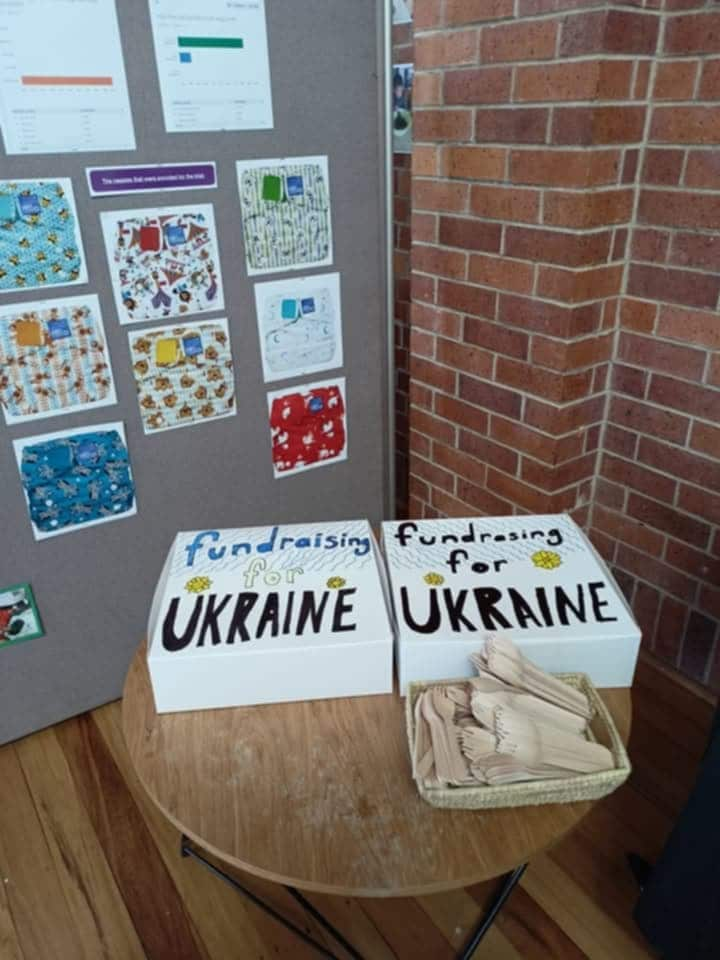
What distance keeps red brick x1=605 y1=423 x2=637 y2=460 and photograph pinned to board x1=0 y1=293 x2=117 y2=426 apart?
1.22m

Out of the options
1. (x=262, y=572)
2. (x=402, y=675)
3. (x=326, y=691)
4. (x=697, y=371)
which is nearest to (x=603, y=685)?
(x=402, y=675)

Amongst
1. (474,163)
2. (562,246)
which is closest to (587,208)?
(562,246)

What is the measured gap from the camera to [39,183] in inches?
56.9

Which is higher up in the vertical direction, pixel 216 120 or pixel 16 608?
pixel 216 120

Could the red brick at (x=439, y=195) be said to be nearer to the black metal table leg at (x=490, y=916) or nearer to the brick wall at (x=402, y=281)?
the brick wall at (x=402, y=281)

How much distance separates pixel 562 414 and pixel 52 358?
1.17 meters

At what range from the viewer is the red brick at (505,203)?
1558 mm

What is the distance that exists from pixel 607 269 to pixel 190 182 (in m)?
0.96

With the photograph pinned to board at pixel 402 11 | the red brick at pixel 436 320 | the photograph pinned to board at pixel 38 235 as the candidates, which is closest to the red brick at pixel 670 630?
the red brick at pixel 436 320

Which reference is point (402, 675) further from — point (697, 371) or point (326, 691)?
point (697, 371)

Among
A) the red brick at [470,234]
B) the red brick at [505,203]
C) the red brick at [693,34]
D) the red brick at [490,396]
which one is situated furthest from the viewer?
the red brick at [490,396]

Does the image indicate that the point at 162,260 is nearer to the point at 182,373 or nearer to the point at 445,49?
the point at 182,373

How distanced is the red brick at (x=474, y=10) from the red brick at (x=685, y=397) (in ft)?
2.78

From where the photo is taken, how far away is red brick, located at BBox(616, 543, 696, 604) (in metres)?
1.71
